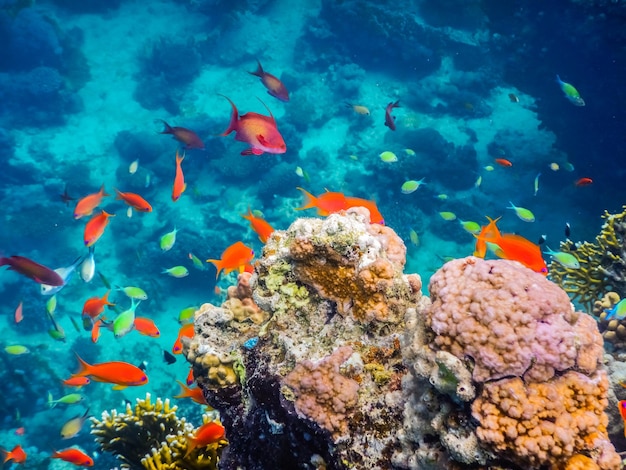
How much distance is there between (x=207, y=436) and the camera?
3.37 metres

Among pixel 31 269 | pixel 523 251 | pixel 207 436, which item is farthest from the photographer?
pixel 31 269

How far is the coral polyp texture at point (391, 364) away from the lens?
1746 millimetres

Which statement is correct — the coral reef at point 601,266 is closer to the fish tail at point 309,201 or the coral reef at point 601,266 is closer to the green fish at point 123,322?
the fish tail at point 309,201

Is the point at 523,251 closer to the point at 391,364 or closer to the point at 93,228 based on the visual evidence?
the point at 391,364

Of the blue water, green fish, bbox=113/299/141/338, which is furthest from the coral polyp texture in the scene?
the blue water

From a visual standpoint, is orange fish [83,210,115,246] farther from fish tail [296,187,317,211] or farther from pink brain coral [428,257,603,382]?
pink brain coral [428,257,603,382]

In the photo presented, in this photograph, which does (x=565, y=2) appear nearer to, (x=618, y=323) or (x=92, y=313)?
(x=618, y=323)

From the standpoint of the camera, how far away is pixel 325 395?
7.28 ft

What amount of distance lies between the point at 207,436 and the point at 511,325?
281 cm

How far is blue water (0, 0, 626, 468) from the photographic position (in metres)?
14.5

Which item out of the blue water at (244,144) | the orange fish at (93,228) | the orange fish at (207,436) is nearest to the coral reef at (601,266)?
the orange fish at (207,436)

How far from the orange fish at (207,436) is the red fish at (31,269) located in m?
2.90

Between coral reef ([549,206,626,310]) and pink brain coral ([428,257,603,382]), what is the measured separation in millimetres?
3879

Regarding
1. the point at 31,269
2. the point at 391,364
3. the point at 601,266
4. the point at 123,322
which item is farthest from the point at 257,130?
the point at 601,266
